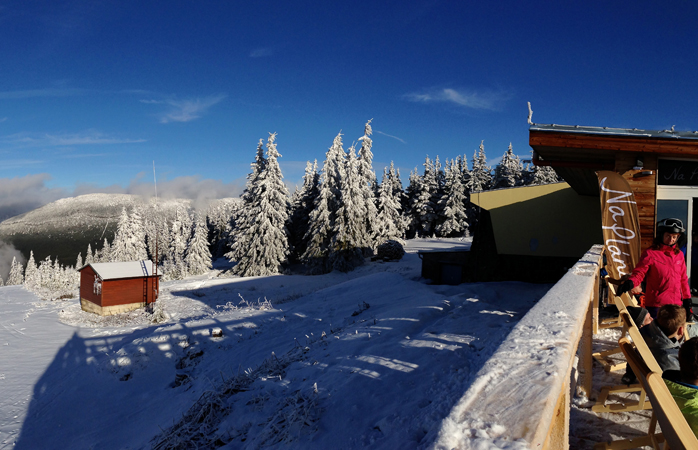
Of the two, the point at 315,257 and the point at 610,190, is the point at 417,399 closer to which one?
the point at 610,190

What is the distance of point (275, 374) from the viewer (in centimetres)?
675

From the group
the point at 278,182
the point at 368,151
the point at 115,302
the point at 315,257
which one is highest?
the point at 368,151

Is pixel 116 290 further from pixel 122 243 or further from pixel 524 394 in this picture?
pixel 524 394

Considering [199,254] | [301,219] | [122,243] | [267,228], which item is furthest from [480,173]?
[122,243]

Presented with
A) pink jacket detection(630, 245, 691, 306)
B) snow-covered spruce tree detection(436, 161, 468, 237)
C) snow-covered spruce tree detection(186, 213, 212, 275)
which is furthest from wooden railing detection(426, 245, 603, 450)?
snow-covered spruce tree detection(436, 161, 468, 237)

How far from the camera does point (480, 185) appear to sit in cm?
5166

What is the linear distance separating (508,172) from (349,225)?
28152 millimetres

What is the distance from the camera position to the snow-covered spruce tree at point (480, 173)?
5109 cm

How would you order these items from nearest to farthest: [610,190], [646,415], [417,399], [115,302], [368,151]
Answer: [646,415], [417,399], [610,190], [115,302], [368,151]

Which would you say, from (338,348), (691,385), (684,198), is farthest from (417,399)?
(684,198)

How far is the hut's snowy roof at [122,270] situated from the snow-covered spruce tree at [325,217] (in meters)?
12.9

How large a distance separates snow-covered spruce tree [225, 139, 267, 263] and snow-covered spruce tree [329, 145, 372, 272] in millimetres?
7557

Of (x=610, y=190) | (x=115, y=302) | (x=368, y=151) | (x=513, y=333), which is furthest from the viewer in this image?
(x=368, y=151)

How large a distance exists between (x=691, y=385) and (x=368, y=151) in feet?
112
